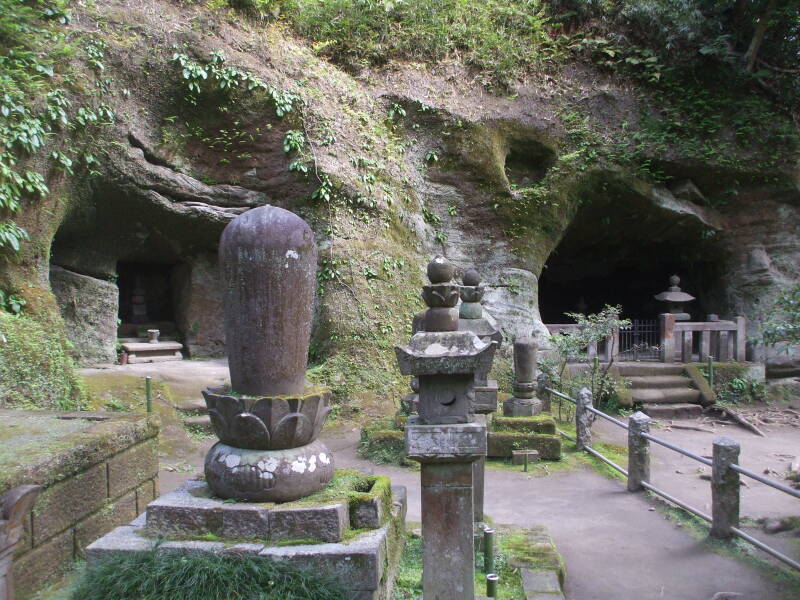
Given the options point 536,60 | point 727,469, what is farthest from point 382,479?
point 536,60

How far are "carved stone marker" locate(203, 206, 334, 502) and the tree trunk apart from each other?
13.8 m

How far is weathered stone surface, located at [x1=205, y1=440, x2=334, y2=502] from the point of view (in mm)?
3316

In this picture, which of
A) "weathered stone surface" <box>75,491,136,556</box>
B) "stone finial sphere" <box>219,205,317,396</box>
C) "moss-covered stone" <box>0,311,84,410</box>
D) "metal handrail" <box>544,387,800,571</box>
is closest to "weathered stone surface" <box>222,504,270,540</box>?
"stone finial sphere" <box>219,205,317,396</box>

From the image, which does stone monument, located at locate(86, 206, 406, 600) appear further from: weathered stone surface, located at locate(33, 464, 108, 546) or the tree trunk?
the tree trunk

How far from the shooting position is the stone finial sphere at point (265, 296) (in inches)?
135

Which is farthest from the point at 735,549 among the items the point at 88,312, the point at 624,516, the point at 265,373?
the point at 88,312

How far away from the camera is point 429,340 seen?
3.19 metres

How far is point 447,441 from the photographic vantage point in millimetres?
3076

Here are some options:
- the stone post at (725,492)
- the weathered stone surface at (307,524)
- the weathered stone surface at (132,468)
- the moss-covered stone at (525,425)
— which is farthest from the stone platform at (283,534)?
the moss-covered stone at (525,425)

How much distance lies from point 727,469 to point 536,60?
11644 mm

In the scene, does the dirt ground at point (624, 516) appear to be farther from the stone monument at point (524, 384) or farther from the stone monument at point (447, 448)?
the stone monument at point (447, 448)

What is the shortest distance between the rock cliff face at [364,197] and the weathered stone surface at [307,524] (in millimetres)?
6726

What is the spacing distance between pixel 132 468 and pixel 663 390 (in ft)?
38.1

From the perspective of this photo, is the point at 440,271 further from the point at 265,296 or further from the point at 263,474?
the point at 263,474
